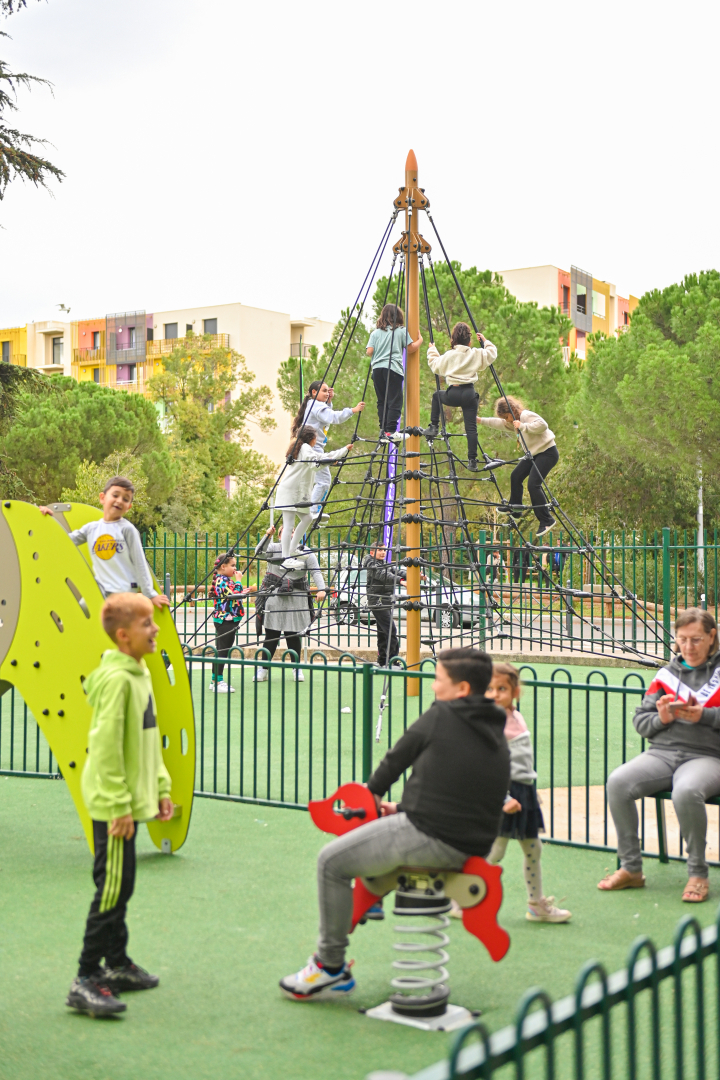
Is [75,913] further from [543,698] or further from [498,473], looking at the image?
[498,473]

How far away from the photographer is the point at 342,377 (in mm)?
38781

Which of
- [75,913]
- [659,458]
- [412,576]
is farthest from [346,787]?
[659,458]

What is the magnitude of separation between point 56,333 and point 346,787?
73.3 m

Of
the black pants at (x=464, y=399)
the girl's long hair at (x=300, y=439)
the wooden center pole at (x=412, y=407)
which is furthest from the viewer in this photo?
the black pants at (x=464, y=399)

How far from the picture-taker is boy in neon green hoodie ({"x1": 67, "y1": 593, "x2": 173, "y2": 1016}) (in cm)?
418

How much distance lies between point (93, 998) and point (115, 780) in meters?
0.78

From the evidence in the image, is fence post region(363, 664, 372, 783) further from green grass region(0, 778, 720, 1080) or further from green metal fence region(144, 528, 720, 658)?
green metal fence region(144, 528, 720, 658)

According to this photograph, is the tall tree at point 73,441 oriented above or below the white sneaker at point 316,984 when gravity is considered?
above

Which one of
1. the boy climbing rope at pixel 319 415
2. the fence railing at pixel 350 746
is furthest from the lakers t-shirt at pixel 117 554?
the boy climbing rope at pixel 319 415

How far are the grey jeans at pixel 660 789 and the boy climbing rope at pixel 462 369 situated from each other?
6.43 metres

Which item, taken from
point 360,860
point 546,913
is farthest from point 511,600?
point 360,860

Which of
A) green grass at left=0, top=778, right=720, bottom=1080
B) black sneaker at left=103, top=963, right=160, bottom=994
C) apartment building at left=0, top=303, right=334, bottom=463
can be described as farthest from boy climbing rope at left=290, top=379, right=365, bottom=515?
apartment building at left=0, top=303, right=334, bottom=463

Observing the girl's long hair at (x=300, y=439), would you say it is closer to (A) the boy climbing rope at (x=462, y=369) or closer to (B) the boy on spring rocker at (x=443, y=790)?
(A) the boy climbing rope at (x=462, y=369)

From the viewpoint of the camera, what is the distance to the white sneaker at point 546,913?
521cm
